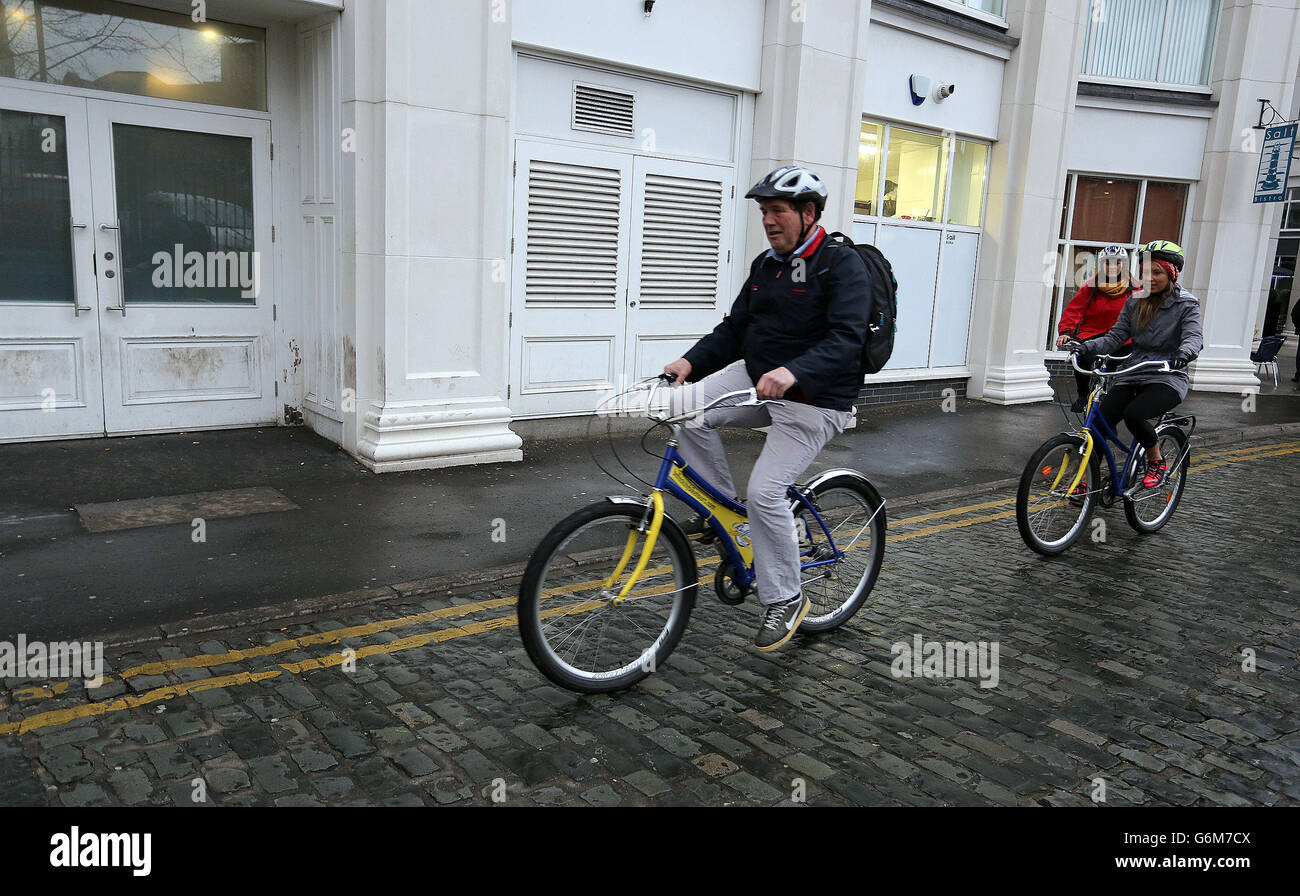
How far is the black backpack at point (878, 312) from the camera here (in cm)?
437

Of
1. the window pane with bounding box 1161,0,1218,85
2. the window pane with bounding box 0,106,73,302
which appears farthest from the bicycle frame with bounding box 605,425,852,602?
the window pane with bounding box 1161,0,1218,85

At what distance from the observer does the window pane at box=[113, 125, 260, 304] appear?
7.89 metres

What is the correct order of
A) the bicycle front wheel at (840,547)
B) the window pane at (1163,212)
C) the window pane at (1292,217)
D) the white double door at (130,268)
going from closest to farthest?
the bicycle front wheel at (840,547) < the white double door at (130,268) < the window pane at (1163,212) < the window pane at (1292,217)

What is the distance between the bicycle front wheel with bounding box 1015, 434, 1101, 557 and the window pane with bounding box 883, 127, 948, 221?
6.59 metres

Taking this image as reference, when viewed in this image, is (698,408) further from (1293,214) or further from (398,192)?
(1293,214)

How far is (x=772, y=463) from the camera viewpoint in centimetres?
445

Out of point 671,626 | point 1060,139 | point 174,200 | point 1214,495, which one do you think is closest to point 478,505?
point 671,626

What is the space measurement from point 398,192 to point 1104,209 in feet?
41.9

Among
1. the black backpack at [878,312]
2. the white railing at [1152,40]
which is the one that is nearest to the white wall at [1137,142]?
the white railing at [1152,40]

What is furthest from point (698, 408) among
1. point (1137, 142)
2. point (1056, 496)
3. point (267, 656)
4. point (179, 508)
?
point (1137, 142)

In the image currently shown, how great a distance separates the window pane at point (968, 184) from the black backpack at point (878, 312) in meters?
9.84

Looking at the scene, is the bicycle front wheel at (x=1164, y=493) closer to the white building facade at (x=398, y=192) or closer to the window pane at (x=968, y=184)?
the white building facade at (x=398, y=192)

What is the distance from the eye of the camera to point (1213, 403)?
1503 centimetres

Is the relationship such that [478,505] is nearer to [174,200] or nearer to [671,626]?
[671,626]
